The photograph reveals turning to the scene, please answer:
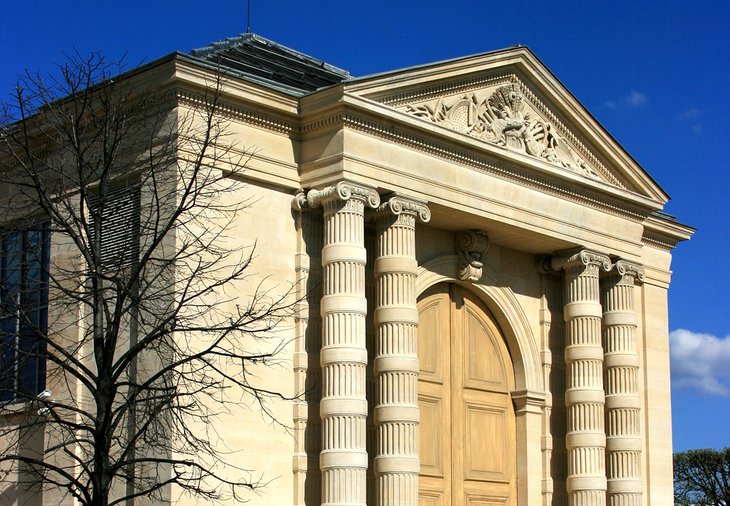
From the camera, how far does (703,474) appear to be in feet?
200

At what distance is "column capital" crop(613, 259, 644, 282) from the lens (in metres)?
29.4

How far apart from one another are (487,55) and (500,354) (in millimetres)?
6654

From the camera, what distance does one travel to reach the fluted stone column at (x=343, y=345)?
2255cm

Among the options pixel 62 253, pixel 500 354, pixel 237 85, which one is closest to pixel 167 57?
pixel 237 85

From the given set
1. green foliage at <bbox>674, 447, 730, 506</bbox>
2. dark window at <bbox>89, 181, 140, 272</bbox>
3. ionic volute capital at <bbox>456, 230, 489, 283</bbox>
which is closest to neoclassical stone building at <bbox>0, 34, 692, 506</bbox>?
ionic volute capital at <bbox>456, 230, 489, 283</bbox>

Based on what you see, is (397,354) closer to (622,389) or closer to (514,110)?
(514,110)

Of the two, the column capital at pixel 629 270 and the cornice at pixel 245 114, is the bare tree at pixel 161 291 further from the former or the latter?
the column capital at pixel 629 270

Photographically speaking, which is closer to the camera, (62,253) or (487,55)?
(62,253)

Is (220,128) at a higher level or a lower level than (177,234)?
higher

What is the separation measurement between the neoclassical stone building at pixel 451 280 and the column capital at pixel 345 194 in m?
0.04

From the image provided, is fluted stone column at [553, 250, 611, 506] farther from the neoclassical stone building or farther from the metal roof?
the metal roof

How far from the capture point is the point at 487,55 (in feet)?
88.5

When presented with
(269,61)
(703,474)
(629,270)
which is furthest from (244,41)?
(703,474)

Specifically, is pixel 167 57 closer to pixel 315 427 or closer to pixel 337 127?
pixel 337 127
